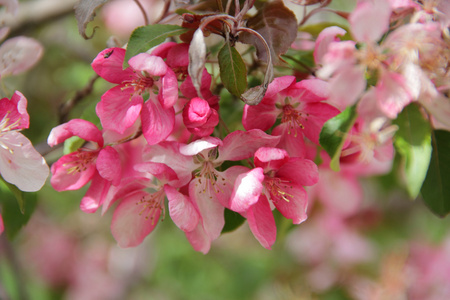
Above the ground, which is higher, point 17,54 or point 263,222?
point 17,54

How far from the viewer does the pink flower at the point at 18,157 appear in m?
0.63

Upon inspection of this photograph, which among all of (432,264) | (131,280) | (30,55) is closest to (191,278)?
(131,280)

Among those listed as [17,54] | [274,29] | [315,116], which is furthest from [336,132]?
[17,54]

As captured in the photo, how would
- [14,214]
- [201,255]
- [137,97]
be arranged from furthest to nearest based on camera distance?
1. [201,255]
2. [14,214]
3. [137,97]

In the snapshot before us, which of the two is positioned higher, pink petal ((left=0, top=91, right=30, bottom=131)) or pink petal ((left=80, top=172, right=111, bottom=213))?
pink petal ((left=0, top=91, right=30, bottom=131))

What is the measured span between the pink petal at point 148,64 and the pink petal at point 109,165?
0.13 metres

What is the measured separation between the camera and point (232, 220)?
718 mm

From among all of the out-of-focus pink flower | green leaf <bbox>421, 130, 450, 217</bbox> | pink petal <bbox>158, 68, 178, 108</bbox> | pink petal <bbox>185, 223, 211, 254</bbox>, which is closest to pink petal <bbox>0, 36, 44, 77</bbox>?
pink petal <bbox>158, 68, 178, 108</bbox>

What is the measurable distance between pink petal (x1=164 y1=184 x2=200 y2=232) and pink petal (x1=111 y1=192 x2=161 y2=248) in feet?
0.30

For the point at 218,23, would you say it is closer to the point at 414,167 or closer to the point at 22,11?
the point at 414,167

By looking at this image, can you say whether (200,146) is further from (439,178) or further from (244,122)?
(439,178)

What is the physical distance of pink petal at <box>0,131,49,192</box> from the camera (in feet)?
2.06

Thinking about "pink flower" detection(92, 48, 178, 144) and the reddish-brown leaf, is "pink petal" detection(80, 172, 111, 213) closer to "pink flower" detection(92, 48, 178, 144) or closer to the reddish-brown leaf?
"pink flower" detection(92, 48, 178, 144)

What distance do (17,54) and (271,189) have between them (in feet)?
1.50
